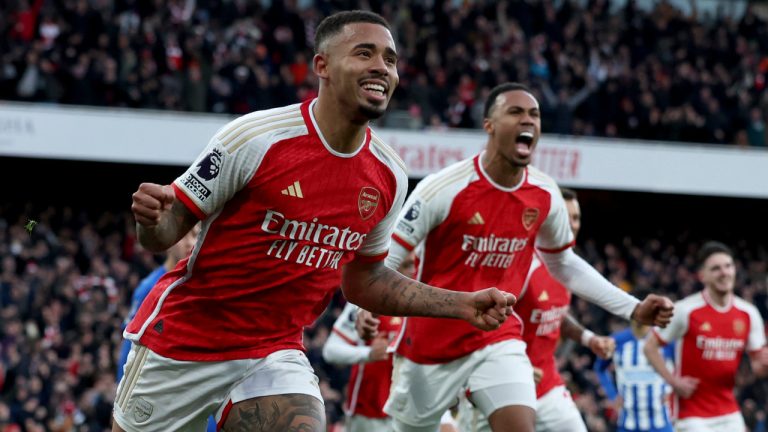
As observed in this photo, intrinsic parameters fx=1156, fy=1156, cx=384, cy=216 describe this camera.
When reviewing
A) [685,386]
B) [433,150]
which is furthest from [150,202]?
[433,150]

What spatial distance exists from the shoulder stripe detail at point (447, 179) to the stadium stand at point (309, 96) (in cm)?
819

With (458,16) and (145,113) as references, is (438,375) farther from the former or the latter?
(458,16)

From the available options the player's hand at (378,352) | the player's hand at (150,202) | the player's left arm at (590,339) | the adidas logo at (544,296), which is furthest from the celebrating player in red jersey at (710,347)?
the player's hand at (150,202)

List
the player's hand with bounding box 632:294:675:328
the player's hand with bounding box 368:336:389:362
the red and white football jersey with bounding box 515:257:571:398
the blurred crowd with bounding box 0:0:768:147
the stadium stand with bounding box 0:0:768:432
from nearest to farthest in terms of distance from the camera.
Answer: the player's hand with bounding box 632:294:675:328
the red and white football jersey with bounding box 515:257:571:398
the player's hand with bounding box 368:336:389:362
the stadium stand with bounding box 0:0:768:432
the blurred crowd with bounding box 0:0:768:147

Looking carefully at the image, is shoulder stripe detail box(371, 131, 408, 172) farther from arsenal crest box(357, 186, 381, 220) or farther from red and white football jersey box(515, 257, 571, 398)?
red and white football jersey box(515, 257, 571, 398)

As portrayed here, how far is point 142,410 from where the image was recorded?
463 cm

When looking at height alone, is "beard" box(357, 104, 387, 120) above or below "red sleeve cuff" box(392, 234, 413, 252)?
above

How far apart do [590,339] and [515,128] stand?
1.95 m

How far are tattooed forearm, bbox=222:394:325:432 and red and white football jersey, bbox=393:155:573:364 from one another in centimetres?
212

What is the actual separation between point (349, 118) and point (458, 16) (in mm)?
20498

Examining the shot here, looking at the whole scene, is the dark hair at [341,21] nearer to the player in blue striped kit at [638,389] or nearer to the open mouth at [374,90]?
the open mouth at [374,90]

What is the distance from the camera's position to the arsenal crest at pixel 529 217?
6699 mm

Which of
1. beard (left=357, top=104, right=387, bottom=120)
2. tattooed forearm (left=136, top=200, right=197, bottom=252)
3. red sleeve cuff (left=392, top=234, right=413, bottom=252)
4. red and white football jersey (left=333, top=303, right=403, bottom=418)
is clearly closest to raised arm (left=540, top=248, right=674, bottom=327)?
red sleeve cuff (left=392, top=234, right=413, bottom=252)

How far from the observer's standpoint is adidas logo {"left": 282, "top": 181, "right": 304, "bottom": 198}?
454 centimetres
